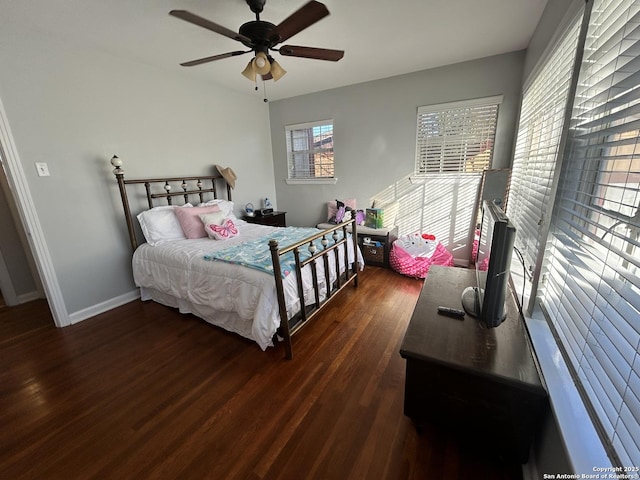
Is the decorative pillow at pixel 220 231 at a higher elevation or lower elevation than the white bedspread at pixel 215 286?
higher

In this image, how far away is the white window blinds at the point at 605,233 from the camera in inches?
27.1

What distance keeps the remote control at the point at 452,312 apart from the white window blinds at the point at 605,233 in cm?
36

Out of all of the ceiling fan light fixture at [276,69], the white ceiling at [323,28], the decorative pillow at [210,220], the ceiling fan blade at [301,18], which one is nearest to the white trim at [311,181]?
the white ceiling at [323,28]

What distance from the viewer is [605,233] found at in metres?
0.84

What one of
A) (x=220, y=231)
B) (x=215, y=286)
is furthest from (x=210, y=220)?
(x=215, y=286)

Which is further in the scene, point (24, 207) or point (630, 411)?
point (24, 207)

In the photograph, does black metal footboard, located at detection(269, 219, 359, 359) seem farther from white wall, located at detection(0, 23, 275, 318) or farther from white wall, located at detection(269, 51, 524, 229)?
white wall, located at detection(0, 23, 275, 318)

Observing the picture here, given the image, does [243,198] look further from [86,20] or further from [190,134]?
[86,20]

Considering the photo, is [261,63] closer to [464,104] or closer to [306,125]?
[306,125]

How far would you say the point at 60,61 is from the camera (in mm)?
2279

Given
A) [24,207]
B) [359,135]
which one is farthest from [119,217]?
[359,135]

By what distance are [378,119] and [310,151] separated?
1228 mm

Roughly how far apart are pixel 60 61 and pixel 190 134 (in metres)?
1.23

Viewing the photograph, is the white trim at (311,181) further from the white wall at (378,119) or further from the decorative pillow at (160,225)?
the decorative pillow at (160,225)
